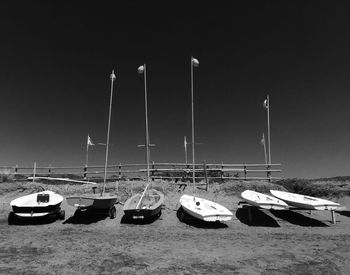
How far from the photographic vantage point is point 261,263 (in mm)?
7176

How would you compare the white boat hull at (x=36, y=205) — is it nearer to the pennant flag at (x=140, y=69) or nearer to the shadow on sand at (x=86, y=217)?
the shadow on sand at (x=86, y=217)

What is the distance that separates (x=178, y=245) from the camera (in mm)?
8914

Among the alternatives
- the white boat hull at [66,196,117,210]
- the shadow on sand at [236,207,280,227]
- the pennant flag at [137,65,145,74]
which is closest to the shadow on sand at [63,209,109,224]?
the white boat hull at [66,196,117,210]

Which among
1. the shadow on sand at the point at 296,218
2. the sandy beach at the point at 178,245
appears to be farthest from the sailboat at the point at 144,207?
the shadow on sand at the point at 296,218

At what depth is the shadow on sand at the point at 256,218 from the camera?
41.2ft

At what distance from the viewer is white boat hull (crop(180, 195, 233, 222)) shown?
36.9 feet

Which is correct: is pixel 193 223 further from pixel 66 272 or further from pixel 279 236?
pixel 66 272

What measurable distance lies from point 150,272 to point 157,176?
1651 centimetres

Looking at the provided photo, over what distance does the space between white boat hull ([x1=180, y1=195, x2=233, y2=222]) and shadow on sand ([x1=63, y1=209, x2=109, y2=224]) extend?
12.7 ft

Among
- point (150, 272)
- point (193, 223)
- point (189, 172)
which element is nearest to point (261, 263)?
point (150, 272)

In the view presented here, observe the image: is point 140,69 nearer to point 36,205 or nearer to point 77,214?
point 77,214

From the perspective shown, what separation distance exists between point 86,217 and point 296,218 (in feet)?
33.2

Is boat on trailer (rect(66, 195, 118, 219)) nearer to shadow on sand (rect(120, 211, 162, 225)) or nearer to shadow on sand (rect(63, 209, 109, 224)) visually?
shadow on sand (rect(63, 209, 109, 224))

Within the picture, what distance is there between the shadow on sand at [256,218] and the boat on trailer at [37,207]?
8269 millimetres
